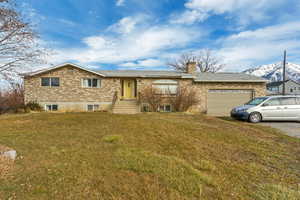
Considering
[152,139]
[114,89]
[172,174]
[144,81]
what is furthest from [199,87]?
[172,174]

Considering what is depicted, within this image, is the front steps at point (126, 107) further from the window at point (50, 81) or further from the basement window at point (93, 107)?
the window at point (50, 81)

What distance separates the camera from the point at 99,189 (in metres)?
2.22

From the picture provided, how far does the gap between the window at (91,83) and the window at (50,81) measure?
98.6 inches

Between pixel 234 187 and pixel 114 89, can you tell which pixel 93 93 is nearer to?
pixel 114 89

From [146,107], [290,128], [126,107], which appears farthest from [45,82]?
[290,128]

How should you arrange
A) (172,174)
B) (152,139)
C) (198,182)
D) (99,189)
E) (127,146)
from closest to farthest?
(99,189) → (198,182) → (172,174) → (127,146) → (152,139)

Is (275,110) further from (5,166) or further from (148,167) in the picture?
(5,166)

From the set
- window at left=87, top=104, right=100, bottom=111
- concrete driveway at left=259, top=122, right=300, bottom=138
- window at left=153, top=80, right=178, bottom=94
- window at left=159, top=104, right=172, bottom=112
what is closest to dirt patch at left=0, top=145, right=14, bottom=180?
concrete driveway at left=259, top=122, right=300, bottom=138

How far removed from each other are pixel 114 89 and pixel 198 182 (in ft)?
43.8

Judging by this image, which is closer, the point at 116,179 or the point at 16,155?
the point at 116,179

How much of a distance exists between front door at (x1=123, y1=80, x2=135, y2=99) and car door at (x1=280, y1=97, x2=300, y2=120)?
12005mm

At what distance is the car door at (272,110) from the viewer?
825 cm

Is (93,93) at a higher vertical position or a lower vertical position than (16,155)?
higher

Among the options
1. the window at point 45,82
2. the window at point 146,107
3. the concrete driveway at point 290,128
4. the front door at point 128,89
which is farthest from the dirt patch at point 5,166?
the window at point 45,82
